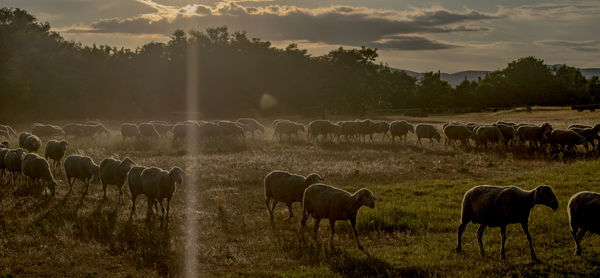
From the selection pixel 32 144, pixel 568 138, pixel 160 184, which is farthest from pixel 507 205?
pixel 32 144

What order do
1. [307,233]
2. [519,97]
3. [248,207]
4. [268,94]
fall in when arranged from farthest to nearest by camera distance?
[519,97] → [268,94] → [248,207] → [307,233]

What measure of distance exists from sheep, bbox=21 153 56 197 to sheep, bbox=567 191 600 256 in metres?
16.0

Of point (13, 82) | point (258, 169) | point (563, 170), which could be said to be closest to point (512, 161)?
point (563, 170)

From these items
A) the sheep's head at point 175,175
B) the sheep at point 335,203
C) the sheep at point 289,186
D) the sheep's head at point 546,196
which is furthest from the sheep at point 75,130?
the sheep's head at point 546,196

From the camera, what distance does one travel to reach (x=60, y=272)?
10188 millimetres

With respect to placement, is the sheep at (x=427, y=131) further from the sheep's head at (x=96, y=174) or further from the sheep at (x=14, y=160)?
the sheep at (x=14, y=160)

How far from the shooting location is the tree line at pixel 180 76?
6788cm

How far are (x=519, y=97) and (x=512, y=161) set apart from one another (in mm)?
86588

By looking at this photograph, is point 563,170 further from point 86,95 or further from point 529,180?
point 86,95

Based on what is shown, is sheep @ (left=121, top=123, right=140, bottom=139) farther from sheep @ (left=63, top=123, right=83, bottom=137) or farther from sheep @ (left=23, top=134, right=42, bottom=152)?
sheep @ (left=23, top=134, right=42, bottom=152)

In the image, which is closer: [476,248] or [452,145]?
[476,248]

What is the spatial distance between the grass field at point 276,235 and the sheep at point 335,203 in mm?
686

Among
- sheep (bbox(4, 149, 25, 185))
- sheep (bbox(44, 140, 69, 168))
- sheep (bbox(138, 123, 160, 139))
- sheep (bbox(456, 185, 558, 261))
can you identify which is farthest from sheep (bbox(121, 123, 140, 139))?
sheep (bbox(456, 185, 558, 261))

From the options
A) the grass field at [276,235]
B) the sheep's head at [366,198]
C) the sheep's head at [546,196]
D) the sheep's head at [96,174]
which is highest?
the sheep's head at [546,196]
